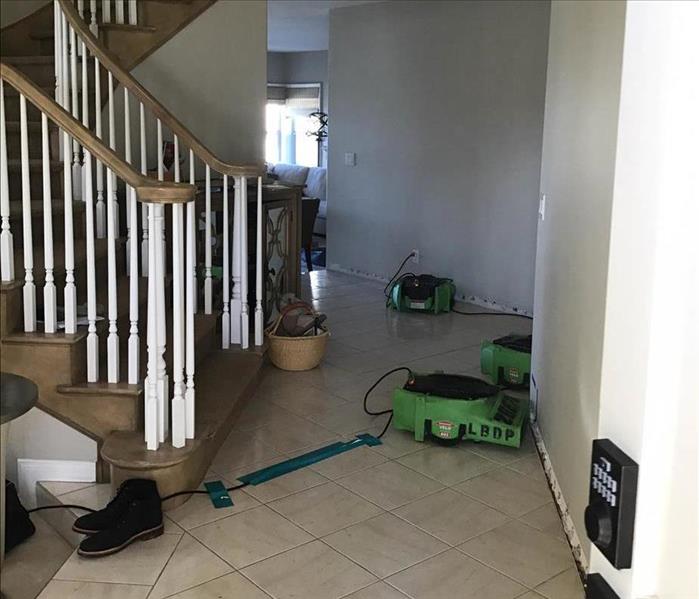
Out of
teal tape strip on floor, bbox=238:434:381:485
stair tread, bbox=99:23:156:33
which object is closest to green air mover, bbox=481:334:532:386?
teal tape strip on floor, bbox=238:434:381:485

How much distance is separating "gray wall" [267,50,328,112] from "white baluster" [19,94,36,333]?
28.0 feet

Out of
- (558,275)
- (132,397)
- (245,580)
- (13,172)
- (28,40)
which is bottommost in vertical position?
(245,580)

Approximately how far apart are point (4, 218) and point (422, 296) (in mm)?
3601

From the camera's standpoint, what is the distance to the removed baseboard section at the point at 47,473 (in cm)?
290

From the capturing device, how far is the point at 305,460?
3205 millimetres

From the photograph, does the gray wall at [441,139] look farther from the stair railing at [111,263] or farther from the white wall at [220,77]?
the stair railing at [111,263]

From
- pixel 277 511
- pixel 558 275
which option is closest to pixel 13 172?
pixel 277 511

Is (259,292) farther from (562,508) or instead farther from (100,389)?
(562,508)

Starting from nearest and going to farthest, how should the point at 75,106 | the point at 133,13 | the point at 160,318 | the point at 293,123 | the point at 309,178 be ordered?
the point at 160,318, the point at 75,106, the point at 133,13, the point at 309,178, the point at 293,123

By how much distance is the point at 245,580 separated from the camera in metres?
2.37

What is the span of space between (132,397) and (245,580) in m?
0.79

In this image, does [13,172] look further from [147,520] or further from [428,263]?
[428,263]

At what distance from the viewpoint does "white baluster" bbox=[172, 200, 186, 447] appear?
104 inches

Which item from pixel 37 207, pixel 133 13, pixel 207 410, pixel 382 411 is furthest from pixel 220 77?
pixel 207 410
